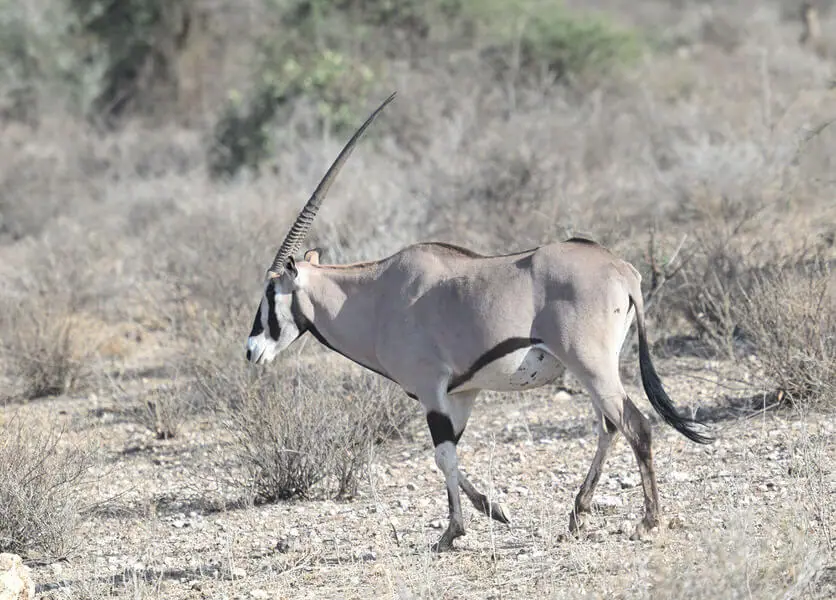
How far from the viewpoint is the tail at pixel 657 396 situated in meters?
6.87

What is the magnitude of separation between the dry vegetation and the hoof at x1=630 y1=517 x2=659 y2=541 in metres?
0.09

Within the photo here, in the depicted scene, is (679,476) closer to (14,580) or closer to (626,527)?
(626,527)

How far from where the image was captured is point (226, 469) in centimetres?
842

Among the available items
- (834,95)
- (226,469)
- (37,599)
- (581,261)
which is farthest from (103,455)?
(834,95)

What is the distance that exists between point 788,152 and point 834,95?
4.65 meters

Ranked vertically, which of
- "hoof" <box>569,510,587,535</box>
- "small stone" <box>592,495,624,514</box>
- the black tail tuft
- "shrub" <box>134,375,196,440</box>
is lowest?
"shrub" <box>134,375,196,440</box>

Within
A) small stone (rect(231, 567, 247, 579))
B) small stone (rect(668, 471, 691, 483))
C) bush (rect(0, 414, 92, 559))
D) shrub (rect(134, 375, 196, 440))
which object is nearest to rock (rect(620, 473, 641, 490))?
small stone (rect(668, 471, 691, 483))

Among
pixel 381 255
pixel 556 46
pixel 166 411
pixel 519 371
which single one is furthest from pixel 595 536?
pixel 556 46

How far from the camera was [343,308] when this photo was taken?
24.2ft

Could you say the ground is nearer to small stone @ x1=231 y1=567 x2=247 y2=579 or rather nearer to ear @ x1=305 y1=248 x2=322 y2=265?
small stone @ x1=231 y1=567 x2=247 y2=579

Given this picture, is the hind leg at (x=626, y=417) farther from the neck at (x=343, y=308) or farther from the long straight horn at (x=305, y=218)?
the long straight horn at (x=305, y=218)

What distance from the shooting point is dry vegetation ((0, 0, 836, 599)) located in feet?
22.5

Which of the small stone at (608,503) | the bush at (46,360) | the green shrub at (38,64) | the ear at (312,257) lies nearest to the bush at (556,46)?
the bush at (46,360)

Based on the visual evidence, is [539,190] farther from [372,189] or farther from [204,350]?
[204,350]
